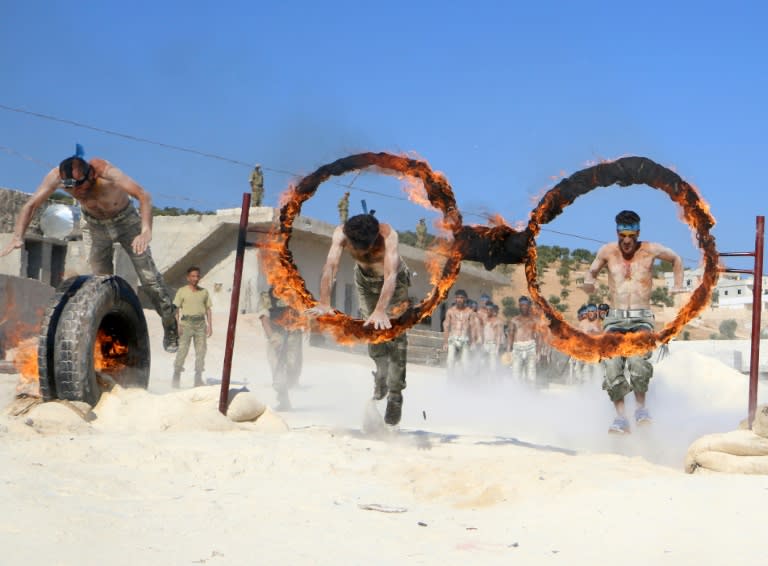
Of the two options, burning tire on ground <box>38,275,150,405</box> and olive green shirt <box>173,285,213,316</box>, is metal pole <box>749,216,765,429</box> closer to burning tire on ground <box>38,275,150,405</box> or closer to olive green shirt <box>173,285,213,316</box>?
burning tire on ground <box>38,275,150,405</box>

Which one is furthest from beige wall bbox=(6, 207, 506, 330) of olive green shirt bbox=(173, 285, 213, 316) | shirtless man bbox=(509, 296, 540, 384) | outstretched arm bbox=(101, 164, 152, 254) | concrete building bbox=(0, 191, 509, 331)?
outstretched arm bbox=(101, 164, 152, 254)

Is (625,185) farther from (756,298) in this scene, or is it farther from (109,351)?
(109,351)

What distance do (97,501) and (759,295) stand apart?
5860 millimetres

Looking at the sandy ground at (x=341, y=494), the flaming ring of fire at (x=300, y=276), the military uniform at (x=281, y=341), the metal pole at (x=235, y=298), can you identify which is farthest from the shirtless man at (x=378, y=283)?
the military uniform at (x=281, y=341)

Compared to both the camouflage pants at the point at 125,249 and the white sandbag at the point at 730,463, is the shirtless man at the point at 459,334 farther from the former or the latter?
the white sandbag at the point at 730,463

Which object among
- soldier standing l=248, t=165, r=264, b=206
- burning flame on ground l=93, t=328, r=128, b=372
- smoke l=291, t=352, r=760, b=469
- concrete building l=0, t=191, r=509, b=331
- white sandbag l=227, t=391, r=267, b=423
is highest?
soldier standing l=248, t=165, r=264, b=206

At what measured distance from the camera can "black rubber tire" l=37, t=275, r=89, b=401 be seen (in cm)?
878

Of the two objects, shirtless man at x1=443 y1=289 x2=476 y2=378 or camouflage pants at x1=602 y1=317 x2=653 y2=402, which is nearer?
camouflage pants at x1=602 y1=317 x2=653 y2=402

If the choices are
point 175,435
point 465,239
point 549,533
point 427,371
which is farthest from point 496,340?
point 549,533

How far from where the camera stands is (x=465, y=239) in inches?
341

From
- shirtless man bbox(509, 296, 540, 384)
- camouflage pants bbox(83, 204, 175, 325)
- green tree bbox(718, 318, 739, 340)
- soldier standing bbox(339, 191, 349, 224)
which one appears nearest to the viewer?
camouflage pants bbox(83, 204, 175, 325)

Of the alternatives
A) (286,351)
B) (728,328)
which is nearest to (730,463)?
(286,351)

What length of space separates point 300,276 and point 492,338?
37.9 ft

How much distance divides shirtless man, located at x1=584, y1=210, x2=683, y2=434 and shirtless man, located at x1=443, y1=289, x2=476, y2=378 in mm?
10338
